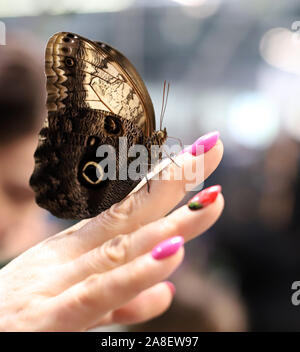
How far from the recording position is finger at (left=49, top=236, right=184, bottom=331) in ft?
2.09

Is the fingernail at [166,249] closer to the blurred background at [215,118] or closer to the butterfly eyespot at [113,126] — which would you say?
the butterfly eyespot at [113,126]

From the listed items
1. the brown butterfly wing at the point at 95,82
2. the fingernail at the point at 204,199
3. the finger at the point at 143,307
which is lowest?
the finger at the point at 143,307

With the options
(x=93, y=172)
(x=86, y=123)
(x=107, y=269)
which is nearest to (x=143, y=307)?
(x=107, y=269)

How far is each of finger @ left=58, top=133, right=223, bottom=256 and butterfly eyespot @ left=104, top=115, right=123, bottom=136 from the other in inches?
6.5

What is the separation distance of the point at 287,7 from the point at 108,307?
298cm

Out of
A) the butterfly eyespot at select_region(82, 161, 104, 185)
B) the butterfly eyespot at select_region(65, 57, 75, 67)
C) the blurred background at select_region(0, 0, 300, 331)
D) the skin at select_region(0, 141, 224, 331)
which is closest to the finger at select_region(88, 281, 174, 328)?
the skin at select_region(0, 141, 224, 331)

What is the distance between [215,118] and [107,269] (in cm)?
228

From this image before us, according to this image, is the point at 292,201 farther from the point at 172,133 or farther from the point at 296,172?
the point at 172,133

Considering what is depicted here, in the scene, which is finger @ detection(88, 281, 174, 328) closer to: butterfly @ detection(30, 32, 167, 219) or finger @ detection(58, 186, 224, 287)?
finger @ detection(58, 186, 224, 287)

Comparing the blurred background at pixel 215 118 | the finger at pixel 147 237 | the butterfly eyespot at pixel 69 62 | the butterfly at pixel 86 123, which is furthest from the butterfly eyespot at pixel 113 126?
the blurred background at pixel 215 118

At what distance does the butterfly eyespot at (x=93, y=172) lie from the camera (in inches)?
34.6

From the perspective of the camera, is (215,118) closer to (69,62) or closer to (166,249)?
(69,62)

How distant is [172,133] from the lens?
8.75ft

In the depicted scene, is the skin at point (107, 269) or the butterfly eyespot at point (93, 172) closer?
the skin at point (107, 269)
